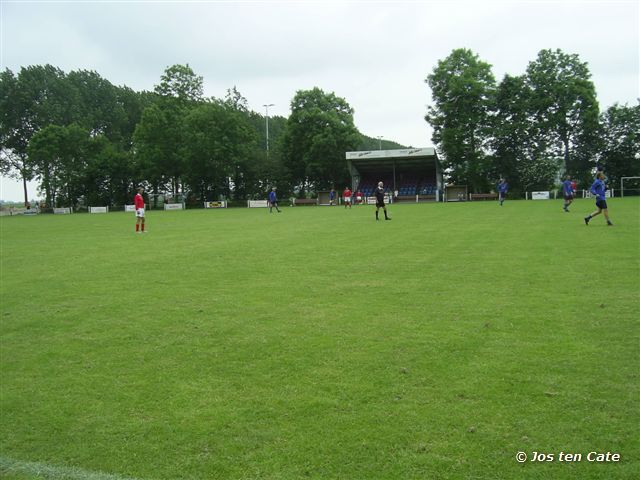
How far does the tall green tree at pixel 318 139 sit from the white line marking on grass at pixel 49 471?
196ft

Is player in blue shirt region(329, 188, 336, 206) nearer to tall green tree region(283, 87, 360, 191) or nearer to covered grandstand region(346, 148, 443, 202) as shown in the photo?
covered grandstand region(346, 148, 443, 202)

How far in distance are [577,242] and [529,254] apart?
2799 millimetres

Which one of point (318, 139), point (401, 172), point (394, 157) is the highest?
point (318, 139)

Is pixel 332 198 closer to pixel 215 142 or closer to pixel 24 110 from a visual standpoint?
pixel 215 142

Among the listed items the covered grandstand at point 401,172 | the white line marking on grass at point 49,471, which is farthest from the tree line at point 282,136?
the white line marking on grass at point 49,471

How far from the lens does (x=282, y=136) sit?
68250 mm

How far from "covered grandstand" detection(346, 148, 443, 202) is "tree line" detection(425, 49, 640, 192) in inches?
114

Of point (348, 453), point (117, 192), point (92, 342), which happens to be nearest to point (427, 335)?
point (348, 453)

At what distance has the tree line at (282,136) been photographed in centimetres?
5512

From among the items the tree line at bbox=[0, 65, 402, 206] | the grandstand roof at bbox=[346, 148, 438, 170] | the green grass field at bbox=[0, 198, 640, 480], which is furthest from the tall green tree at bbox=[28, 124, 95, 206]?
the green grass field at bbox=[0, 198, 640, 480]

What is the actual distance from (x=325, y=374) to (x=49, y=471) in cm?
241

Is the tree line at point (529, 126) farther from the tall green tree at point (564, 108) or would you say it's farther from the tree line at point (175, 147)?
the tree line at point (175, 147)

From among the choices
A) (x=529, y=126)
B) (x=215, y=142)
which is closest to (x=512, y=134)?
(x=529, y=126)

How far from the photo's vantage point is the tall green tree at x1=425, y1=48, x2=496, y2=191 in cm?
5719
